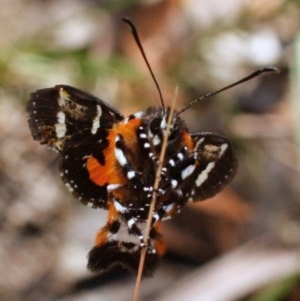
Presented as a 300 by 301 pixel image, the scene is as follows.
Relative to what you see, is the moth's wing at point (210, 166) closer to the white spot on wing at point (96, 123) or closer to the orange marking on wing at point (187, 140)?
the orange marking on wing at point (187, 140)

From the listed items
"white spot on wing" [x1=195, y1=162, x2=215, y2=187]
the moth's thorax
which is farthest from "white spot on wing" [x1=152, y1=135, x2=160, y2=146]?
"white spot on wing" [x1=195, y1=162, x2=215, y2=187]

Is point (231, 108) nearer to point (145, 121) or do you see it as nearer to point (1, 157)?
point (1, 157)

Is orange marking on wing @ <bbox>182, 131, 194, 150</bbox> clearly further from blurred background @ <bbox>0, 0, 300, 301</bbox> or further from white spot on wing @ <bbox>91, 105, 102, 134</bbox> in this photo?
blurred background @ <bbox>0, 0, 300, 301</bbox>

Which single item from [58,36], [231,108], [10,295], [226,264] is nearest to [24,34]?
[58,36]

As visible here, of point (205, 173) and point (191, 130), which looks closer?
point (205, 173)

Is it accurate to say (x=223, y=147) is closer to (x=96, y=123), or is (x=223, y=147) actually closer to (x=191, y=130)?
(x=96, y=123)

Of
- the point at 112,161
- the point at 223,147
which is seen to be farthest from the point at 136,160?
the point at 223,147
